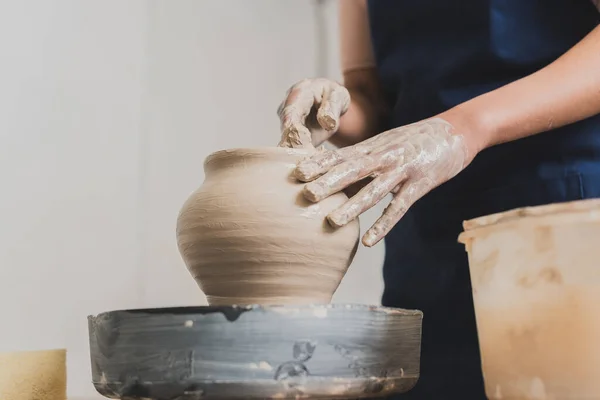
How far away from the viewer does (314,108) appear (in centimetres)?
105

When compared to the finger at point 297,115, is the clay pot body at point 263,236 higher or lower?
lower

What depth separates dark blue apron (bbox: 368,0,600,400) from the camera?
3.06 ft

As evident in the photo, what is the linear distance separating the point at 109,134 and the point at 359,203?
3.76 feet

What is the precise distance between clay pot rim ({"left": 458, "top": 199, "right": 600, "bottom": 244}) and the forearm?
0.21 m

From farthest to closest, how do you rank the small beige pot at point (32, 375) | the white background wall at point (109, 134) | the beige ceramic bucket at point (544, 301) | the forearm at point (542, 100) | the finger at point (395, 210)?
the white background wall at point (109, 134)
the small beige pot at point (32, 375)
the forearm at point (542, 100)
the finger at point (395, 210)
the beige ceramic bucket at point (544, 301)

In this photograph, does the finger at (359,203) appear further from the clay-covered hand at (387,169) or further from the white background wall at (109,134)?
the white background wall at (109,134)

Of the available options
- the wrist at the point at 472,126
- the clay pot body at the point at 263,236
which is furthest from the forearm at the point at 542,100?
the clay pot body at the point at 263,236

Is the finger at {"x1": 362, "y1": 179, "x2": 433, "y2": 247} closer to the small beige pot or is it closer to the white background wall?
the small beige pot

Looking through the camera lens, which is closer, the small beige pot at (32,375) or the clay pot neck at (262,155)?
the clay pot neck at (262,155)

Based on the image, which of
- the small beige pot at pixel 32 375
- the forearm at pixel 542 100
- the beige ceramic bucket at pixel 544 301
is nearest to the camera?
the beige ceramic bucket at pixel 544 301

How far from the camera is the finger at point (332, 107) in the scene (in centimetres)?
93

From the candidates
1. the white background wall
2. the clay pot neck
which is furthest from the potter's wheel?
the white background wall

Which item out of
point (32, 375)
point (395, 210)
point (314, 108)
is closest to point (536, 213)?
point (395, 210)

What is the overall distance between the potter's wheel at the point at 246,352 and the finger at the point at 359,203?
0.41 ft
